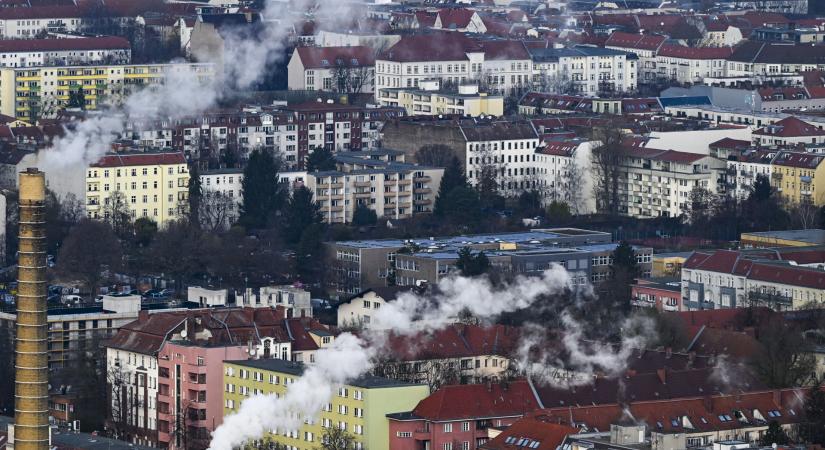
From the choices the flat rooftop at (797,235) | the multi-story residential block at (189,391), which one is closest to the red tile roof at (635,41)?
the flat rooftop at (797,235)

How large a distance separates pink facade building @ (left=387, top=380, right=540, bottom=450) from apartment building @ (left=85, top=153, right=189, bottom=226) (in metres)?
25.5

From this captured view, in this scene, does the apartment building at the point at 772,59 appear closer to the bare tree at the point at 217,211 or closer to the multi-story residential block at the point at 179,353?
the bare tree at the point at 217,211

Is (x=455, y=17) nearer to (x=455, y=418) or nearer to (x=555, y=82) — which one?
(x=555, y=82)

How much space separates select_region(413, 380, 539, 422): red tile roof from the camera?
176 feet

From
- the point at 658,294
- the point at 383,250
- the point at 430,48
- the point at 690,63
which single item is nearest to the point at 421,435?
the point at 658,294

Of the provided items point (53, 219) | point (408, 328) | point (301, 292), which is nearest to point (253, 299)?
point (301, 292)

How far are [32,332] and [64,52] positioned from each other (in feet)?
178

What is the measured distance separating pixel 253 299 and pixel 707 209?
17375 mm

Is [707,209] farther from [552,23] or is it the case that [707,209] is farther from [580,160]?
[552,23]

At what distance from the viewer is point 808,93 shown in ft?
322

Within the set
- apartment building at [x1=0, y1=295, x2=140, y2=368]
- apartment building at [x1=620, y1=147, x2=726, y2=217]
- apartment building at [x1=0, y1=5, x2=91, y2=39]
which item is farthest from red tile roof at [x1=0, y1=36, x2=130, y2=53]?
apartment building at [x1=0, y1=295, x2=140, y2=368]

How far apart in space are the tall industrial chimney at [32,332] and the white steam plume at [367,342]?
356 cm

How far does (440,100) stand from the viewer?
95.9m

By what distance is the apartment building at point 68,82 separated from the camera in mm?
97000
